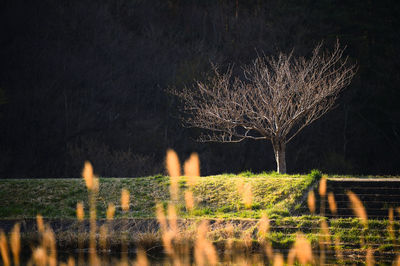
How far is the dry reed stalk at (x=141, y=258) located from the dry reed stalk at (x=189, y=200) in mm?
3755

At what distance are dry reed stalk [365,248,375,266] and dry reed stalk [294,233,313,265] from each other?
134cm

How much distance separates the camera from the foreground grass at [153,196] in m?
19.0

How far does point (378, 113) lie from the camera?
4219cm

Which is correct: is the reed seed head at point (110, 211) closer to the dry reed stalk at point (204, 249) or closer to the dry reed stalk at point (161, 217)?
the dry reed stalk at point (161, 217)

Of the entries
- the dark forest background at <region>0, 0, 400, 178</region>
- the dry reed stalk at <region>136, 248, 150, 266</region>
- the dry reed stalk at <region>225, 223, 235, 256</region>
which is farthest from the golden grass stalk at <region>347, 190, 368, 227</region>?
the dark forest background at <region>0, 0, 400, 178</region>

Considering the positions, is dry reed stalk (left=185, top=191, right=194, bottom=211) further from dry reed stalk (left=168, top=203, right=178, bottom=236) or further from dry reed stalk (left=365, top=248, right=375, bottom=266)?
dry reed stalk (left=365, top=248, right=375, bottom=266)

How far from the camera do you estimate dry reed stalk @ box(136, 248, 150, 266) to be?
46.9 ft

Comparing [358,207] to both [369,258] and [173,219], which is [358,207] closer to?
[369,258]

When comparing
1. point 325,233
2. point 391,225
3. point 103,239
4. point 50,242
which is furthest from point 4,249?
point 391,225

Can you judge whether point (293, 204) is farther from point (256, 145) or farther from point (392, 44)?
point (392, 44)

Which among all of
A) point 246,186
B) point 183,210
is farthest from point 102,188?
point 246,186

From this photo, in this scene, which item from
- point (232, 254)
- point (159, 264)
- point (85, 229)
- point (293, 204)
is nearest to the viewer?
point (159, 264)

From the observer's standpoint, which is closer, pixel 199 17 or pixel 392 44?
pixel 392 44

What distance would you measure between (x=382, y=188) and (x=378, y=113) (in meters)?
24.6
